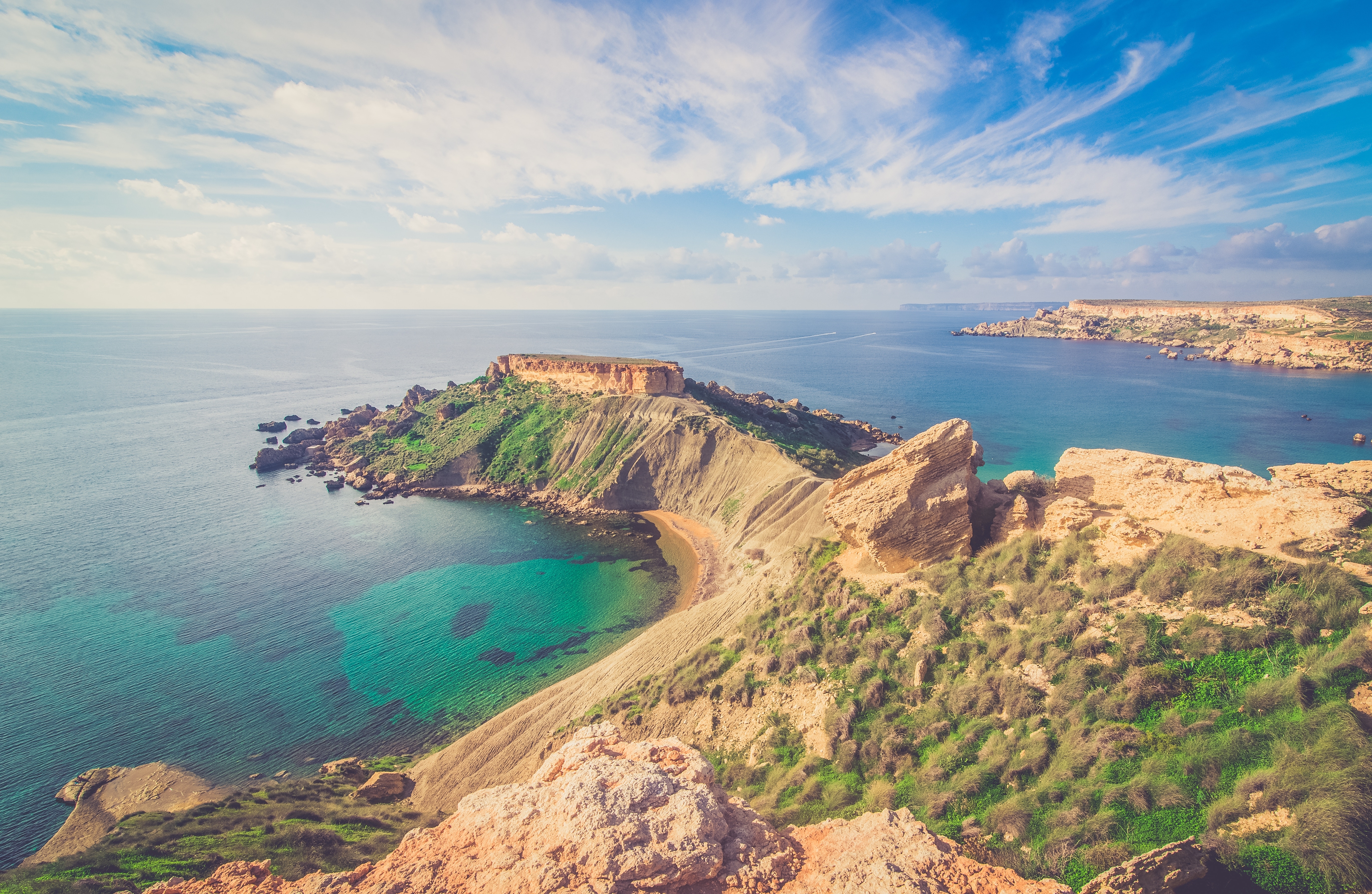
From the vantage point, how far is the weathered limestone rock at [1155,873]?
8.47m

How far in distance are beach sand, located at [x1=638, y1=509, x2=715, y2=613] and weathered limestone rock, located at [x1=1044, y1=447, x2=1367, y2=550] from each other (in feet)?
76.4

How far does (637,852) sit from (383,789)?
17.0 m

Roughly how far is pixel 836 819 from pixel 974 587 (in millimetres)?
10088

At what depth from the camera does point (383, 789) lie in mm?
20859

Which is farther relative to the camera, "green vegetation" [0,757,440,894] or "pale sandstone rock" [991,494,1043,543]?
"pale sandstone rock" [991,494,1043,543]

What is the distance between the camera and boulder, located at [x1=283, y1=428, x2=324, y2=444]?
75.4 m

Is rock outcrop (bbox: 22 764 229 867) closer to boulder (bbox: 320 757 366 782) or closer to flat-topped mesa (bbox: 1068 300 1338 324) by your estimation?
boulder (bbox: 320 757 366 782)

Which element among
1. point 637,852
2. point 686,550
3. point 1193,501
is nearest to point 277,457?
point 686,550

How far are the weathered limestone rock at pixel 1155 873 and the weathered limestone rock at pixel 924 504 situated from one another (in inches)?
481

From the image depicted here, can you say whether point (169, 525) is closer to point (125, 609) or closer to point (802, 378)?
point (125, 609)

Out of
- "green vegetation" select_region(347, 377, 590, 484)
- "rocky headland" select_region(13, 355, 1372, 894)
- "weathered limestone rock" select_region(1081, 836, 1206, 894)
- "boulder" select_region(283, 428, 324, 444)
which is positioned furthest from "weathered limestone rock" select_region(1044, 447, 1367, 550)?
"boulder" select_region(283, 428, 324, 444)

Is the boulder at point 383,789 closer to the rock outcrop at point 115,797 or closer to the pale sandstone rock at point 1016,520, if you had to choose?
the rock outcrop at point 115,797

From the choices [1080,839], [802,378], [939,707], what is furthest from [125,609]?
[802,378]

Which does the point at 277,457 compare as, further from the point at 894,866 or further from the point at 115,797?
the point at 894,866
